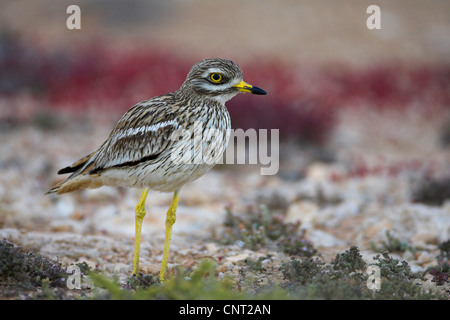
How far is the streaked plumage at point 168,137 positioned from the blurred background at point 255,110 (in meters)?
0.83

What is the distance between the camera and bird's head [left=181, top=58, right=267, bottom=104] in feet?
15.0

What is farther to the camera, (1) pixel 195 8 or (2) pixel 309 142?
(1) pixel 195 8

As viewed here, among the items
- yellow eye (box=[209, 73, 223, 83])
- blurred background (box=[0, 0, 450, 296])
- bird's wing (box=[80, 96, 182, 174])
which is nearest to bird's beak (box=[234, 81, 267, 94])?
yellow eye (box=[209, 73, 223, 83])

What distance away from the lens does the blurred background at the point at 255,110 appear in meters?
6.20

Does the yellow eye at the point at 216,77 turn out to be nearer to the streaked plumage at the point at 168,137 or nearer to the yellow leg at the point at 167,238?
the streaked plumage at the point at 168,137

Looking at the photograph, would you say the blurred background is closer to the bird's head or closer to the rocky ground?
the rocky ground

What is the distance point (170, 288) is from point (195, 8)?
1488 cm

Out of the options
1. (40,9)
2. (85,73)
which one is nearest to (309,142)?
(85,73)

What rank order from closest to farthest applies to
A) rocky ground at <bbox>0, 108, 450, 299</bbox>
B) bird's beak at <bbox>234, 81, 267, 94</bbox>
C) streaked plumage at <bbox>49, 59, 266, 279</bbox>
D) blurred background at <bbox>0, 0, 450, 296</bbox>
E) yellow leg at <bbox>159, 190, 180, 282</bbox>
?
1. streaked plumage at <bbox>49, 59, 266, 279</bbox>
2. yellow leg at <bbox>159, 190, 180, 282</bbox>
3. bird's beak at <bbox>234, 81, 267, 94</bbox>
4. rocky ground at <bbox>0, 108, 450, 299</bbox>
5. blurred background at <bbox>0, 0, 450, 296</bbox>

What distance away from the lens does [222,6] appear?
683 inches

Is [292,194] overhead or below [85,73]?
below
